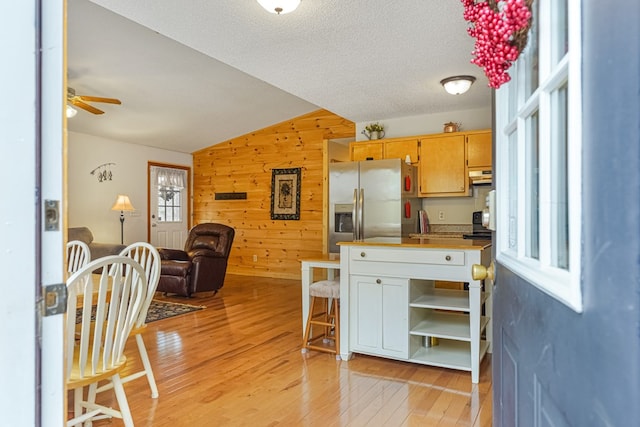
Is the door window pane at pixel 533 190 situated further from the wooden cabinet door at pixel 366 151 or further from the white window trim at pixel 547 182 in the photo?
the wooden cabinet door at pixel 366 151

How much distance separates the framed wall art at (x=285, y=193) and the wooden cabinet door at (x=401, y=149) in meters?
2.36

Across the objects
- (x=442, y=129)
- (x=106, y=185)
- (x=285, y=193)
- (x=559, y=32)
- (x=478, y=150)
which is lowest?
Answer: (x=559, y=32)

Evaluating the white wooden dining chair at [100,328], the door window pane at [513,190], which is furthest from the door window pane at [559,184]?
the white wooden dining chair at [100,328]

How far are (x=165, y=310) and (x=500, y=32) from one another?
4809mm

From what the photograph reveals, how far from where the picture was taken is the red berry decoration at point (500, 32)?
28.6 inches

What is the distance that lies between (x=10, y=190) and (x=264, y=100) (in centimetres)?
617

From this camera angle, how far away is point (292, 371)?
2.91 meters

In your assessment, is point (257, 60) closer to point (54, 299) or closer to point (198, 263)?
point (198, 263)

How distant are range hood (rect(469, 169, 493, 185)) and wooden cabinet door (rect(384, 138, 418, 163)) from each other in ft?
2.36

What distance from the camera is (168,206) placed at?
8172mm

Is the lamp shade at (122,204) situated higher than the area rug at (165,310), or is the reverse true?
the lamp shade at (122,204)

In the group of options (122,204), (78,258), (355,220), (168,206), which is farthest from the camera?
(168,206)

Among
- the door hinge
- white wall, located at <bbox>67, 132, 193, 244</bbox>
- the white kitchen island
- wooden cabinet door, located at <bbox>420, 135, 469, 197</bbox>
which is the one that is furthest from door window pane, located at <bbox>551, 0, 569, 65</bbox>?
white wall, located at <bbox>67, 132, 193, 244</bbox>

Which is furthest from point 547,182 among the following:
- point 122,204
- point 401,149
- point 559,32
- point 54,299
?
point 122,204
